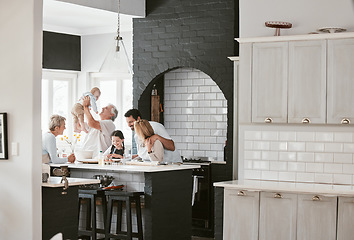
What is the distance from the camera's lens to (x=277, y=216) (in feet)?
20.4

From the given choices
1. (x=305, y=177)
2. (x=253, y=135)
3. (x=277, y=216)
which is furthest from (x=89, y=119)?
(x=277, y=216)

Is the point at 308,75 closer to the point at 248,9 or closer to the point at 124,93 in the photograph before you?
the point at 248,9

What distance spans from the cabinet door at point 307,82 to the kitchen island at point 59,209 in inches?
98.2

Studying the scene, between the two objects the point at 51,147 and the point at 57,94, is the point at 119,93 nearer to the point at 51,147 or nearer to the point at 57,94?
the point at 57,94

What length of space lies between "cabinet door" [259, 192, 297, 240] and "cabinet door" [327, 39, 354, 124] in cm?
102

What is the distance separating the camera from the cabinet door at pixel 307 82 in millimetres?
6504

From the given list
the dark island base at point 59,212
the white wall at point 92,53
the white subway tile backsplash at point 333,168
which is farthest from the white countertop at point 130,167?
the white wall at point 92,53

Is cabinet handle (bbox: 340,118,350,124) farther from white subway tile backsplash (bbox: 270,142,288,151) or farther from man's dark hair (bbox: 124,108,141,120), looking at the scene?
man's dark hair (bbox: 124,108,141,120)

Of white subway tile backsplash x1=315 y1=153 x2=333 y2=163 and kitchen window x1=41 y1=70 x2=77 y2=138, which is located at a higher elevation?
kitchen window x1=41 y1=70 x2=77 y2=138

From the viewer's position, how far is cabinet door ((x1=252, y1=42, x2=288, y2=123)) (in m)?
6.68

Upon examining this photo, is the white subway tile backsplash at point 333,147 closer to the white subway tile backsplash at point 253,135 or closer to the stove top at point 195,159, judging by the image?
the white subway tile backsplash at point 253,135

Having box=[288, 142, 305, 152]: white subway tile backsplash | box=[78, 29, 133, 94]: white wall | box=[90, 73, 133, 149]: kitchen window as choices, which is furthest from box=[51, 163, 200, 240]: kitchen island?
box=[78, 29, 133, 94]: white wall

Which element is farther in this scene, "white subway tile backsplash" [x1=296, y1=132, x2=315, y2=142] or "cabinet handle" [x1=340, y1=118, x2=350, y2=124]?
"white subway tile backsplash" [x1=296, y1=132, x2=315, y2=142]

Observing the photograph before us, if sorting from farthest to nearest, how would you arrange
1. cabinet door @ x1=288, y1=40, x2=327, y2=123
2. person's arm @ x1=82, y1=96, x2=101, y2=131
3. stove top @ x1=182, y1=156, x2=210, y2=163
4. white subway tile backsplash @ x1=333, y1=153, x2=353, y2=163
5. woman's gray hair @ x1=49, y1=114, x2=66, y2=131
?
person's arm @ x1=82, y1=96, x2=101, y2=131
stove top @ x1=182, y1=156, x2=210, y2=163
woman's gray hair @ x1=49, y1=114, x2=66, y2=131
white subway tile backsplash @ x1=333, y1=153, x2=353, y2=163
cabinet door @ x1=288, y1=40, x2=327, y2=123
